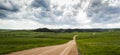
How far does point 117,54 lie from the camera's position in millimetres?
38344

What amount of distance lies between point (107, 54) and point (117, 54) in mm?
2115

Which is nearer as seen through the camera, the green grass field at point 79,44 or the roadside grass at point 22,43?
the green grass field at point 79,44

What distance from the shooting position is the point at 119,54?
38.6 m

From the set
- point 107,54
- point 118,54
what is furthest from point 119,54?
point 107,54

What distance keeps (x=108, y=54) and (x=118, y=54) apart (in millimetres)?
2210

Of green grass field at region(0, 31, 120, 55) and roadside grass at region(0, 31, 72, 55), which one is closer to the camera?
green grass field at region(0, 31, 120, 55)

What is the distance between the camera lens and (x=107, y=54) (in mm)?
37750

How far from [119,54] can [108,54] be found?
2427 mm

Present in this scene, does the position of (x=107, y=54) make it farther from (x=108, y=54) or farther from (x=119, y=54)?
(x=119, y=54)

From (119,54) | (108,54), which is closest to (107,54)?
(108,54)

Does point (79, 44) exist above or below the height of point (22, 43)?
below

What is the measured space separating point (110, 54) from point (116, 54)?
133 centimetres

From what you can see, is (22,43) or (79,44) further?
(22,43)

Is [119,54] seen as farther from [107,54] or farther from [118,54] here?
[107,54]
